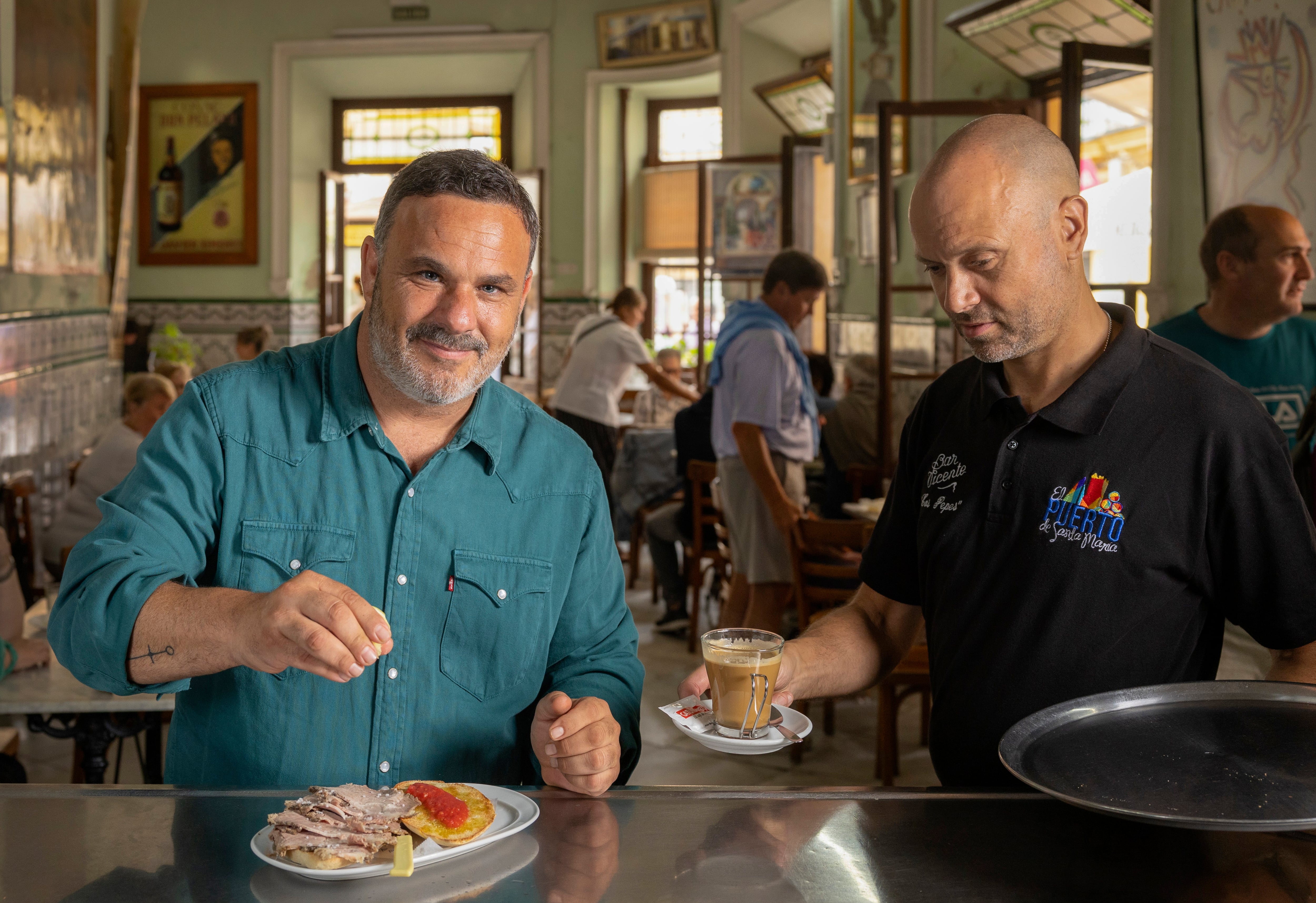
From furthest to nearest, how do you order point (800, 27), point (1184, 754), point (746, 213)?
1. point (800, 27)
2. point (746, 213)
3. point (1184, 754)

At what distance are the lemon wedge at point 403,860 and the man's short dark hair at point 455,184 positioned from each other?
2.64 feet

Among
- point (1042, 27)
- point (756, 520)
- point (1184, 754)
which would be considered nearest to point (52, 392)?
point (756, 520)

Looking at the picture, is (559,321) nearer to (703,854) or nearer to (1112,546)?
(1112,546)

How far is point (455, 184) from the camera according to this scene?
1552mm

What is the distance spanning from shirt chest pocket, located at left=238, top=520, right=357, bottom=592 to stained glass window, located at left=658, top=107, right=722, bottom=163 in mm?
9908

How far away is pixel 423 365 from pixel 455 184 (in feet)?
0.78

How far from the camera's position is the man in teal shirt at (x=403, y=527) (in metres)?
1.51

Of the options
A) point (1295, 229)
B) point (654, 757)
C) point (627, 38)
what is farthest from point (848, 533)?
point (627, 38)

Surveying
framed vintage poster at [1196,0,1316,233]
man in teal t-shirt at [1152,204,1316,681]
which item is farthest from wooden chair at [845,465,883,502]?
man in teal t-shirt at [1152,204,1316,681]

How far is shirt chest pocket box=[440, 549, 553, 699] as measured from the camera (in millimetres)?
1579

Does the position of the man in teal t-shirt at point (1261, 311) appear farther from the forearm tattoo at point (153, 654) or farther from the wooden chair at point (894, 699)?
the forearm tattoo at point (153, 654)

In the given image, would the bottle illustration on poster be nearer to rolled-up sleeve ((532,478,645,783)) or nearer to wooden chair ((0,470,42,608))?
wooden chair ((0,470,42,608))

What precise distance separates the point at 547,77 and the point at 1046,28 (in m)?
6.32

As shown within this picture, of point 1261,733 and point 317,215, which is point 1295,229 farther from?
point 317,215
